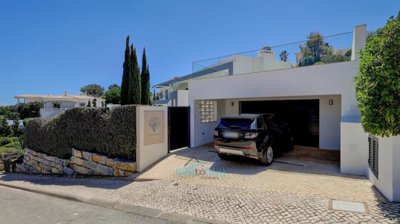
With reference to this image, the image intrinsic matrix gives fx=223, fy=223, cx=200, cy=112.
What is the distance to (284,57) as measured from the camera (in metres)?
9.68

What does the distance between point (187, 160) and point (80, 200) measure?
13.2 ft

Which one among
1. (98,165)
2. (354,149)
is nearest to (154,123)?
(98,165)

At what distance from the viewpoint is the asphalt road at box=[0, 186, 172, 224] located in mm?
4727

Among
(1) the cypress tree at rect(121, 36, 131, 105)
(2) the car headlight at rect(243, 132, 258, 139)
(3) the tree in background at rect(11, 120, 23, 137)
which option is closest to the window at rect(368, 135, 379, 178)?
(2) the car headlight at rect(243, 132, 258, 139)

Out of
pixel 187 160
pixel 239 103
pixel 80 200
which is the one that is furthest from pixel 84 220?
pixel 239 103

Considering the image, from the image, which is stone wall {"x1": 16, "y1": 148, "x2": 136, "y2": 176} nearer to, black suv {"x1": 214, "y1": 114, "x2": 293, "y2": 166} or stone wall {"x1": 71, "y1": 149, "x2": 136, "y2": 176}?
stone wall {"x1": 71, "y1": 149, "x2": 136, "y2": 176}

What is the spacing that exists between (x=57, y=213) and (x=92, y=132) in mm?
4931

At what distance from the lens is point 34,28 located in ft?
42.3

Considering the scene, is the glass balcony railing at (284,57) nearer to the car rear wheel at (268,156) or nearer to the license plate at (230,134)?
the car rear wheel at (268,156)

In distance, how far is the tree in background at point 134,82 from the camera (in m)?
11.6

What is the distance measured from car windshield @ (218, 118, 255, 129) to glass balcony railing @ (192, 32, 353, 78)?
3281mm

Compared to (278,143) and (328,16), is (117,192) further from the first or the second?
(328,16)

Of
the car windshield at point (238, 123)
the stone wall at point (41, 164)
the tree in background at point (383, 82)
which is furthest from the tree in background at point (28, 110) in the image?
the tree in background at point (383, 82)

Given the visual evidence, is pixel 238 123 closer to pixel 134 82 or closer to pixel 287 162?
pixel 287 162
